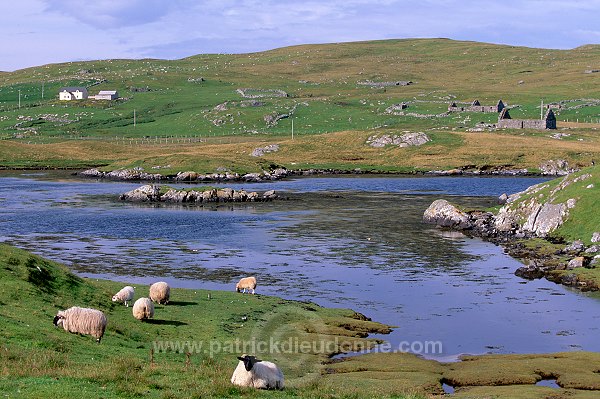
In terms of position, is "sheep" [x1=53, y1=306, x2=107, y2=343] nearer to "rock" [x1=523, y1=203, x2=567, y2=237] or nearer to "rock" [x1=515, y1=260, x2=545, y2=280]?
"rock" [x1=515, y1=260, x2=545, y2=280]

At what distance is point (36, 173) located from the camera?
168m

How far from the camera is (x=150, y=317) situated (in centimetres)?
4041

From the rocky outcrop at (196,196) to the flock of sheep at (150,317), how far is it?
6440 cm

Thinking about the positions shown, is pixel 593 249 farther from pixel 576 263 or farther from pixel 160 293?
pixel 160 293

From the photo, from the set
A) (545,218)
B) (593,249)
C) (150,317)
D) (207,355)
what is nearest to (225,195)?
(545,218)

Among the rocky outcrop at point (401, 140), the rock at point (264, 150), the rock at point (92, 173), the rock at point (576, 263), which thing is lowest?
the rock at point (576, 263)

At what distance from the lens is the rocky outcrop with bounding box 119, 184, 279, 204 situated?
11681 centimetres

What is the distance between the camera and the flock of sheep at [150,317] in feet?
85.2

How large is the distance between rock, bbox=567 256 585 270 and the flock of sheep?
2734 centimetres

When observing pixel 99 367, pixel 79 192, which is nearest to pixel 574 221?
pixel 99 367

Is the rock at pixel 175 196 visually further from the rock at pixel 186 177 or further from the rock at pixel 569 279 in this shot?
the rock at pixel 569 279

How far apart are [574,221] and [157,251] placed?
1622 inches

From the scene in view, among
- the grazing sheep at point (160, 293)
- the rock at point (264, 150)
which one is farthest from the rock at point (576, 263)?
the rock at point (264, 150)

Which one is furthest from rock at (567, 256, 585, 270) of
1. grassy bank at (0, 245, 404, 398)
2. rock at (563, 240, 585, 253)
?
grassy bank at (0, 245, 404, 398)
